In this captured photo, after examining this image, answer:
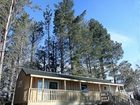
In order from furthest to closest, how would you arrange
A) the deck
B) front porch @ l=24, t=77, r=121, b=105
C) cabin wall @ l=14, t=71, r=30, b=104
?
cabin wall @ l=14, t=71, r=30, b=104
front porch @ l=24, t=77, r=121, b=105
the deck

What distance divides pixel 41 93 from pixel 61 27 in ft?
58.2

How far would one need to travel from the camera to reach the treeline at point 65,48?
27.0 meters


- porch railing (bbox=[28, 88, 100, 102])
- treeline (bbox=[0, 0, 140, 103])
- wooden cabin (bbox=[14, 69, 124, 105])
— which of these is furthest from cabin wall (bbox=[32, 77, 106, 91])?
treeline (bbox=[0, 0, 140, 103])

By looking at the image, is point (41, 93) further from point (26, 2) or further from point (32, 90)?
point (26, 2)

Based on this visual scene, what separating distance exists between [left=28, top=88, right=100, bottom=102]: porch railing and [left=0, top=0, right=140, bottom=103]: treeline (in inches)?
343

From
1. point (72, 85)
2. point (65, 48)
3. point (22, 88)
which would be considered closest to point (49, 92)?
point (22, 88)

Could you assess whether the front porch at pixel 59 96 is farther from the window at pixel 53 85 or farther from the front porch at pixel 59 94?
the window at pixel 53 85

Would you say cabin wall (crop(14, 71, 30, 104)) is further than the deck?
Yes

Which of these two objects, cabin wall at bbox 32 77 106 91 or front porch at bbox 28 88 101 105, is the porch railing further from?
cabin wall at bbox 32 77 106 91

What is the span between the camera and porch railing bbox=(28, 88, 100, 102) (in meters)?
17.4

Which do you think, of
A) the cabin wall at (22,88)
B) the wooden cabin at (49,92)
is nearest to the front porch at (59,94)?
the wooden cabin at (49,92)

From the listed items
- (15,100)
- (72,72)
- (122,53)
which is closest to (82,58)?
(72,72)

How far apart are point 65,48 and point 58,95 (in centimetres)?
1522

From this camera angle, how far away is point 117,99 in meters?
21.7
